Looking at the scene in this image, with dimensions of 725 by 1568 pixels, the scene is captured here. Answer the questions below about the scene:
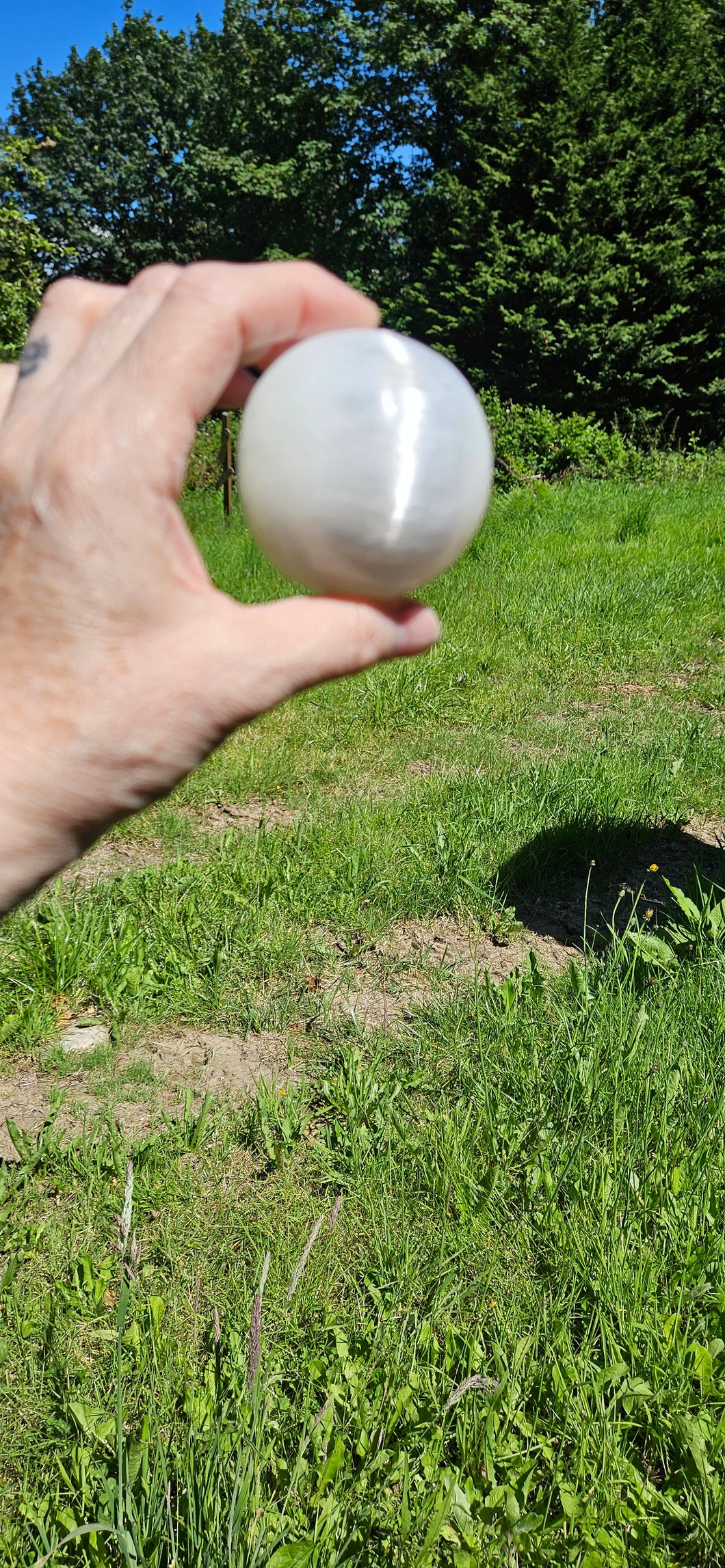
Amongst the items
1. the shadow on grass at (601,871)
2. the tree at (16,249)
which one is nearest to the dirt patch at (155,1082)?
the shadow on grass at (601,871)

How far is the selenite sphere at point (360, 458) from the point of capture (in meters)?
1.08

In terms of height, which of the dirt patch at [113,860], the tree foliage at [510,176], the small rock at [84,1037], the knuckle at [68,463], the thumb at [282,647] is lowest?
the small rock at [84,1037]

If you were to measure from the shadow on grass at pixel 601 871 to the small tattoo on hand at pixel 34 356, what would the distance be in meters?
2.65

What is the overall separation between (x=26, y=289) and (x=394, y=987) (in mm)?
11560

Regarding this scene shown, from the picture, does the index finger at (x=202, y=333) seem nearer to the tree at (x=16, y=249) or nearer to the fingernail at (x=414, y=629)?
the fingernail at (x=414, y=629)

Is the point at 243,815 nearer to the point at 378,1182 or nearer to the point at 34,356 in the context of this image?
the point at 378,1182

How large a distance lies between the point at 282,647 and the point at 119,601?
161 millimetres

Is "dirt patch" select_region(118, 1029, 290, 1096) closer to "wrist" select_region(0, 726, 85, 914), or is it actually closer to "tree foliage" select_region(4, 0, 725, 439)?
"wrist" select_region(0, 726, 85, 914)

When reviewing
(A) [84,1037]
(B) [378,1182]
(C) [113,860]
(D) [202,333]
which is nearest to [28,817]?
(D) [202,333]

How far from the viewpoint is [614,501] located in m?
9.22

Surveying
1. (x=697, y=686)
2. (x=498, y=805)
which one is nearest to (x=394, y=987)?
(x=498, y=805)

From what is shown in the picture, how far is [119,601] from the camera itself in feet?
2.99

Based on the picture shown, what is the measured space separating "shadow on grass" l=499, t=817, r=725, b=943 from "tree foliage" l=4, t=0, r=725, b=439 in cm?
906

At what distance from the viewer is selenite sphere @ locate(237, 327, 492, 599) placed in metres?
1.08
